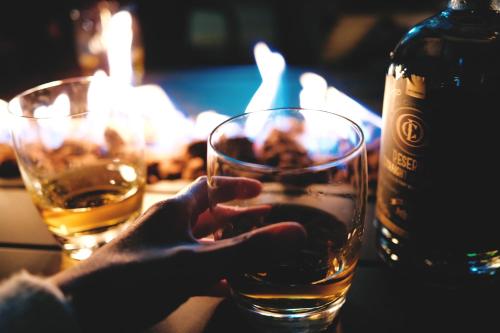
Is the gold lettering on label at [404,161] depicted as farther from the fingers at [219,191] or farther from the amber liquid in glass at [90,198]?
the amber liquid in glass at [90,198]

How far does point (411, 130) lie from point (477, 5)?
171 millimetres

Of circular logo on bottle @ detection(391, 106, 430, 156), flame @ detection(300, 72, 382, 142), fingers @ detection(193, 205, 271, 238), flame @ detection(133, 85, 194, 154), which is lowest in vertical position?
flame @ detection(133, 85, 194, 154)

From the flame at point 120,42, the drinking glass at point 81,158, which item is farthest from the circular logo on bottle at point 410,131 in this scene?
the flame at point 120,42

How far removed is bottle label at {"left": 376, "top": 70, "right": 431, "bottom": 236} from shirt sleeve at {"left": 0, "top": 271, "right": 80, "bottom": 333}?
1.27 ft

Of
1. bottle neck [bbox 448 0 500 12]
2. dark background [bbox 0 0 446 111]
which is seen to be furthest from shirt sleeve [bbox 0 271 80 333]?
dark background [bbox 0 0 446 111]

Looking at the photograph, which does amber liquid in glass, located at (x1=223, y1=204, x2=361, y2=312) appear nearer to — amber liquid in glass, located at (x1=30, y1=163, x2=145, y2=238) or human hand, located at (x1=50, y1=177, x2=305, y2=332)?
human hand, located at (x1=50, y1=177, x2=305, y2=332)

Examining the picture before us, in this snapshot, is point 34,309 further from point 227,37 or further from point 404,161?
point 227,37

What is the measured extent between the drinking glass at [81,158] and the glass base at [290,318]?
9.9 inches

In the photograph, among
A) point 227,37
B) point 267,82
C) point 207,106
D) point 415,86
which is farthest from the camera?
point 227,37

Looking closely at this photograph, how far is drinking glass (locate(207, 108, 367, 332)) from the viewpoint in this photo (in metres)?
0.48

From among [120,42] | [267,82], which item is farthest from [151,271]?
[120,42]

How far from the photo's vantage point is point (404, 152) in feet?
1.86

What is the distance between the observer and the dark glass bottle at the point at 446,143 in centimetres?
53

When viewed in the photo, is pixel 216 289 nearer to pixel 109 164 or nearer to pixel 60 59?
pixel 109 164
